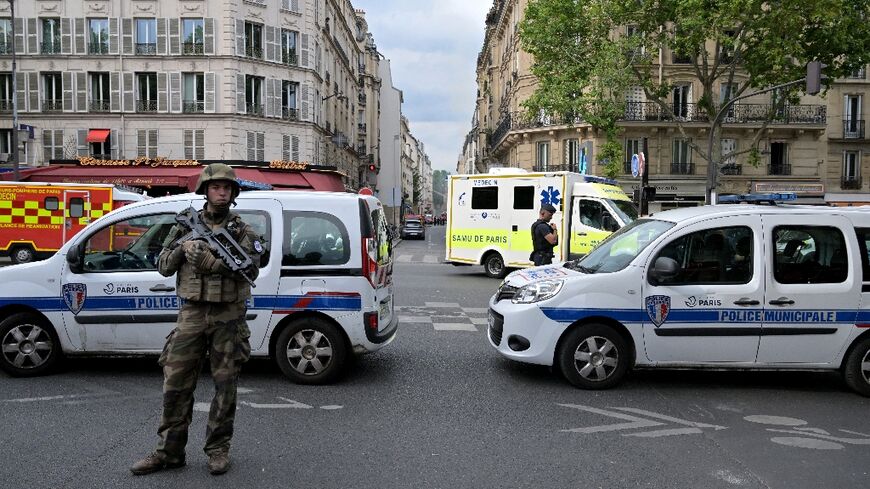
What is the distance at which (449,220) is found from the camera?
18.3 m

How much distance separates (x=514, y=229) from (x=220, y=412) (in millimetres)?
13217

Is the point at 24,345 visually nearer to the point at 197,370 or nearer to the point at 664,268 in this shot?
the point at 197,370

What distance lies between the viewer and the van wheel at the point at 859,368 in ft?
21.3

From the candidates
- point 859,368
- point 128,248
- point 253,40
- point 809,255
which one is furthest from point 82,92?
point 859,368

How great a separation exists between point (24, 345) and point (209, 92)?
31.8m

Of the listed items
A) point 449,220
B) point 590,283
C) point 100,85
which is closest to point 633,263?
point 590,283

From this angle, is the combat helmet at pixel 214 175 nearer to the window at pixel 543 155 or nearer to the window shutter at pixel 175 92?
the window shutter at pixel 175 92

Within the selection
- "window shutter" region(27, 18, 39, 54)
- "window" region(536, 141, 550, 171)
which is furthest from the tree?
"window shutter" region(27, 18, 39, 54)

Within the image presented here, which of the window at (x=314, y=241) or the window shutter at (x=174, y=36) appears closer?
the window at (x=314, y=241)

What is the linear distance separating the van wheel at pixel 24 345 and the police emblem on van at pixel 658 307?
5.76 m

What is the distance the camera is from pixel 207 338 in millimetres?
4395

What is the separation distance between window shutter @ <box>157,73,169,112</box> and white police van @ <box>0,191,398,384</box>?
32.2 m

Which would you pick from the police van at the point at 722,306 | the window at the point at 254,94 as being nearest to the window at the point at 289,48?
the window at the point at 254,94

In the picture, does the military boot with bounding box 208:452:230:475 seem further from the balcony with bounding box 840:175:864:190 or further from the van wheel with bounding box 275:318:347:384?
the balcony with bounding box 840:175:864:190
